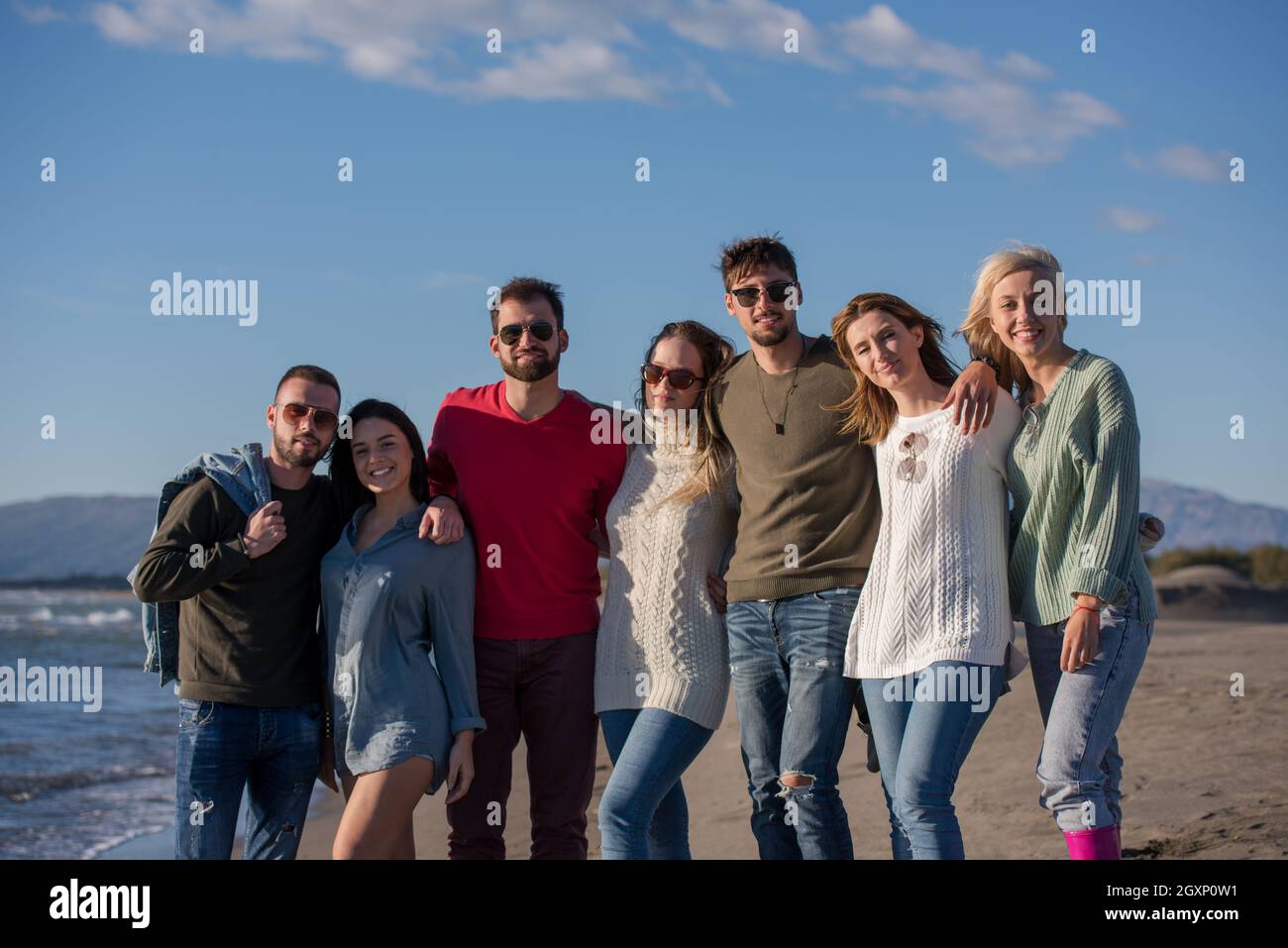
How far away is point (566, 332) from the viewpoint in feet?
17.4

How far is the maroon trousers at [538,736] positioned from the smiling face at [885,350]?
60.2 inches

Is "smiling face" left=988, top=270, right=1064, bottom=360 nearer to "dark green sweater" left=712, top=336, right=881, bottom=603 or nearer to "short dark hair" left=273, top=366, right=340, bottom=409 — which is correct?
"dark green sweater" left=712, top=336, right=881, bottom=603

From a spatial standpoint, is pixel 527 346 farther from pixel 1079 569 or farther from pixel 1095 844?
pixel 1095 844

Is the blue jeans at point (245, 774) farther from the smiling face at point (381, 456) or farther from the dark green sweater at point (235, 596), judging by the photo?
the smiling face at point (381, 456)

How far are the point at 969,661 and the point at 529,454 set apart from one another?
1942 millimetres

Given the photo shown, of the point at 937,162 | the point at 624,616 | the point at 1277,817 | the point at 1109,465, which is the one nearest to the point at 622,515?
the point at 624,616

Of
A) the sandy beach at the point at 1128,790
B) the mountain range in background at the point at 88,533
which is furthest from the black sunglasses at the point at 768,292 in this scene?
the mountain range in background at the point at 88,533

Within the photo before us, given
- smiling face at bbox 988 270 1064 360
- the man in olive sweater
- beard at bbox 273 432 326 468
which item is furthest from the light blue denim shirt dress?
smiling face at bbox 988 270 1064 360

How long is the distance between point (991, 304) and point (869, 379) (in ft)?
1.73

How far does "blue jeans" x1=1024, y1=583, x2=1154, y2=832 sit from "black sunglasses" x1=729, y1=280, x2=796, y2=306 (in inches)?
62.2

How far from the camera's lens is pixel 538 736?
4.89m

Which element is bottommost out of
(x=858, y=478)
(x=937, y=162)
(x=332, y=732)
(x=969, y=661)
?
Result: (x=332, y=732)

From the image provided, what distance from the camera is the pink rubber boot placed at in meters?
4.09
